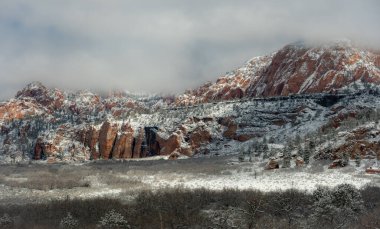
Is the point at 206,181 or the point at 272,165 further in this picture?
the point at 272,165

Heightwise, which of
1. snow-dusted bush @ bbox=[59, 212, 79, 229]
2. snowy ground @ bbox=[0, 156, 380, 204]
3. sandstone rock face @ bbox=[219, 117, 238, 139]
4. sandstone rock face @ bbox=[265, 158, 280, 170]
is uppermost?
sandstone rock face @ bbox=[219, 117, 238, 139]

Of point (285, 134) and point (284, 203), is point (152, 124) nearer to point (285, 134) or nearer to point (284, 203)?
point (285, 134)

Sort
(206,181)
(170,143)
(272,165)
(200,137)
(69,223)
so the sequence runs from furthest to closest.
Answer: (170,143) < (200,137) < (272,165) < (206,181) < (69,223)

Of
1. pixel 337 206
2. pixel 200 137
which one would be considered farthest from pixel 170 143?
pixel 337 206

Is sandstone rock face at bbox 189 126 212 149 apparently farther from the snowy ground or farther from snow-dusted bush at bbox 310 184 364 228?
snow-dusted bush at bbox 310 184 364 228

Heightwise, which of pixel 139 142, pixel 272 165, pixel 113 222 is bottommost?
pixel 113 222

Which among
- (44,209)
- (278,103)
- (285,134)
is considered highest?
(278,103)

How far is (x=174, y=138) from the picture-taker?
575 ft

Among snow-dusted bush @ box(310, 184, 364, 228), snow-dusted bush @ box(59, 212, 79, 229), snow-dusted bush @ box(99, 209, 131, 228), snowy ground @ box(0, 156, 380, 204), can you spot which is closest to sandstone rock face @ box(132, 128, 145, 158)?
snowy ground @ box(0, 156, 380, 204)

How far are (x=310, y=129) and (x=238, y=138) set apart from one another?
30.7m

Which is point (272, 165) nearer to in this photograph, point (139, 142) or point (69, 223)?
point (69, 223)

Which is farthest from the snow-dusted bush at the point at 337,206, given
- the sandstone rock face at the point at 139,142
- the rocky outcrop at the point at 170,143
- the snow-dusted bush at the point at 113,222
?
the sandstone rock face at the point at 139,142

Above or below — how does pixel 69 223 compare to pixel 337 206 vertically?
below

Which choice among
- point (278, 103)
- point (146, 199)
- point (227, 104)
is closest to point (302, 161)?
point (146, 199)
